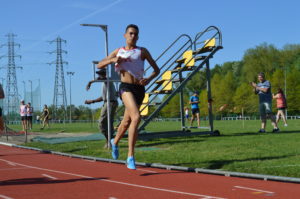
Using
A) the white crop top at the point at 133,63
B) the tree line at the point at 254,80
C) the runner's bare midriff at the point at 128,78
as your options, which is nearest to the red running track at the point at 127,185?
the runner's bare midriff at the point at 128,78

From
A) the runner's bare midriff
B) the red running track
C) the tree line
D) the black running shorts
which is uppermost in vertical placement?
the tree line

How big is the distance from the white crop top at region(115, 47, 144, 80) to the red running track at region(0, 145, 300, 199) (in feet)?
5.30

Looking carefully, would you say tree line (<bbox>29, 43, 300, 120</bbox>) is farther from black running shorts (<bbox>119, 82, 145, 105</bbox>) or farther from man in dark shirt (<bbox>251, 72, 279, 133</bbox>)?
black running shorts (<bbox>119, 82, 145, 105</bbox>)

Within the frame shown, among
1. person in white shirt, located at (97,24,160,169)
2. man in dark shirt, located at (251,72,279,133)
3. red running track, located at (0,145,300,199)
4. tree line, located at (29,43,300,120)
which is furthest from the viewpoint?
tree line, located at (29,43,300,120)

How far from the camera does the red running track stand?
4855 mm

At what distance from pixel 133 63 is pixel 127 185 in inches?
80.8

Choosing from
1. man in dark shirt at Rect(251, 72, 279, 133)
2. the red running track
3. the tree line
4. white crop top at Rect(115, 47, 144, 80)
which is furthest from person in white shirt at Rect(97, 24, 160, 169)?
the tree line

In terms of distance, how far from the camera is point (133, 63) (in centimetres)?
668

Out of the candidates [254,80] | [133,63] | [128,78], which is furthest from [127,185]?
[254,80]

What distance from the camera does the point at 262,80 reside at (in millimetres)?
14688

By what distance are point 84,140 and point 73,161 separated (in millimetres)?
5411

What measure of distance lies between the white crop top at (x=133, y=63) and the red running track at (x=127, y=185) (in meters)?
1.62

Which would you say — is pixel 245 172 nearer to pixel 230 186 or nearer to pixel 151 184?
pixel 230 186

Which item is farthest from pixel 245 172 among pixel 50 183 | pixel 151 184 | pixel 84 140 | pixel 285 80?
pixel 285 80
